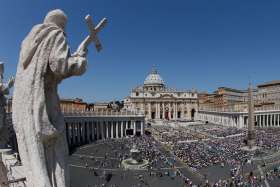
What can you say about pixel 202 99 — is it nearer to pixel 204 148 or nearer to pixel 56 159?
pixel 204 148

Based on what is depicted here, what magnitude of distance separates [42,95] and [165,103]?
127 meters

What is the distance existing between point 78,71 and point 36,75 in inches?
28.9

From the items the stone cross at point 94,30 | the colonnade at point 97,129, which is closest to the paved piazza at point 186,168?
the colonnade at point 97,129

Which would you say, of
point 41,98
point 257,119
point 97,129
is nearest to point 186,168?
point 41,98

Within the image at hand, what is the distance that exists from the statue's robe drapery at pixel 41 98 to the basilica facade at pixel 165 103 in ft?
392

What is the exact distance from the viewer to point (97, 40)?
217 inches

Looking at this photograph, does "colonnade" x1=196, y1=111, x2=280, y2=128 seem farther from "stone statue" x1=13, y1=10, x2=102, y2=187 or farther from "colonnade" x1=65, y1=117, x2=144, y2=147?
"stone statue" x1=13, y1=10, x2=102, y2=187

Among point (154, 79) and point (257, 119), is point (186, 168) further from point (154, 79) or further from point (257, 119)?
point (154, 79)

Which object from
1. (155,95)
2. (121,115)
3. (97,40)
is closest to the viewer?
(97,40)

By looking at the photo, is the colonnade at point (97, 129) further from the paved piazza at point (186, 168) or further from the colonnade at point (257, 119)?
the colonnade at point (257, 119)

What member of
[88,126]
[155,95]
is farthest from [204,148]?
[155,95]

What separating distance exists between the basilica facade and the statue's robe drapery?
119341 millimetres

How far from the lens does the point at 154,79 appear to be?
166500mm

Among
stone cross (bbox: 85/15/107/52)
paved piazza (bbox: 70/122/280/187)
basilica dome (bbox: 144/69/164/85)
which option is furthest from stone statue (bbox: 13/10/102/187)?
basilica dome (bbox: 144/69/164/85)
